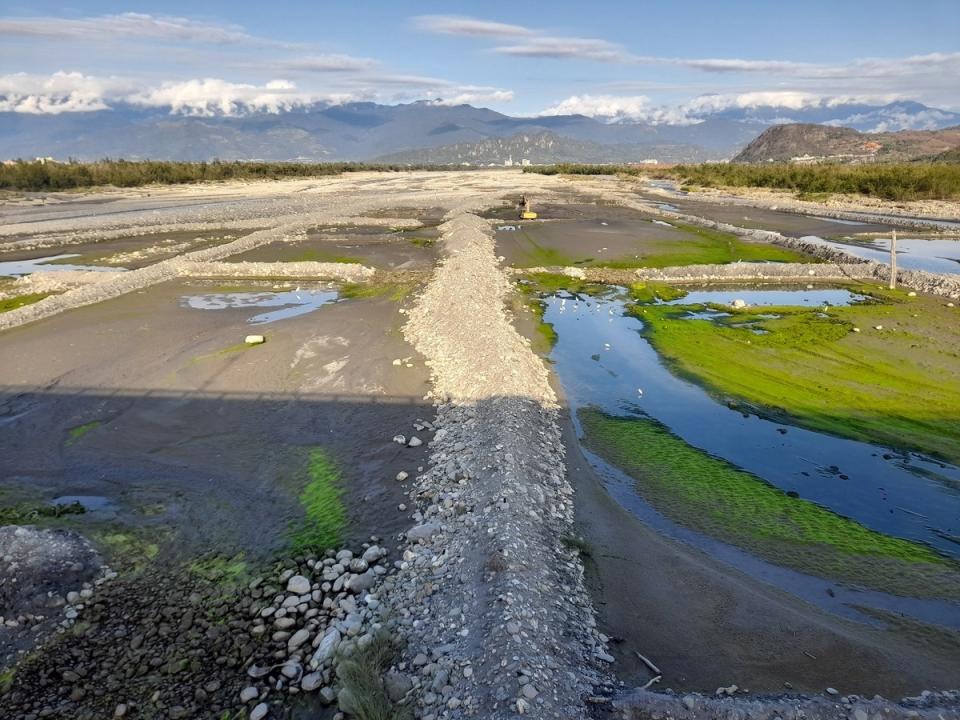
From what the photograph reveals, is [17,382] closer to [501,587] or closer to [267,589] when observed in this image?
[267,589]

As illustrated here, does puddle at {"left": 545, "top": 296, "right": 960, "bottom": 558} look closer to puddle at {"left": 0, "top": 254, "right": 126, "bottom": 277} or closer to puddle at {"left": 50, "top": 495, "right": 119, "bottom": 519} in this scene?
puddle at {"left": 50, "top": 495, "right": 119, "bottom": 519}

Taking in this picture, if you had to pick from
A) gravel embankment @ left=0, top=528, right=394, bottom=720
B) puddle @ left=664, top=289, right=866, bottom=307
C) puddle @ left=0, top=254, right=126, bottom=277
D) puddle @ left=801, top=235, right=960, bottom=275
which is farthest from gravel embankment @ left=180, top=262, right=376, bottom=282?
puddle @ left=801, top=235, right=960, bottom=275

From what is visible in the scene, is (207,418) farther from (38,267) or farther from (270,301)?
(38,267)

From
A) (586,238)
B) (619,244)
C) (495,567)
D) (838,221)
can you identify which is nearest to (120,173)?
(586,238)

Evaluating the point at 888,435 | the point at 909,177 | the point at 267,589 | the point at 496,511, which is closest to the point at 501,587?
the point at 496,511

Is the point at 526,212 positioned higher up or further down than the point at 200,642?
higher up

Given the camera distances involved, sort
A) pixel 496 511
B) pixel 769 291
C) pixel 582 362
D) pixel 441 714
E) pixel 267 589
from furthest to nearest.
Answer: pixel 769 291
pixel 582 362
pixel 496 511
pixel 267 589
pixel 441 714
